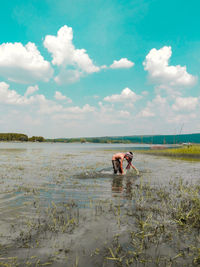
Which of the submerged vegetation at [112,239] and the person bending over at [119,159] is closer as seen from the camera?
the submerged vegetation at [112,239]

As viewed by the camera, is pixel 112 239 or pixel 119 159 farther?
pixel 119 159

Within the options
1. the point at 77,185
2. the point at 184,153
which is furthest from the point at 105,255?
the point at 184,153

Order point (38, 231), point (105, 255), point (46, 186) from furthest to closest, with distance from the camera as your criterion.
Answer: point (46, 186) < point (38, 231) < point (105, 255)

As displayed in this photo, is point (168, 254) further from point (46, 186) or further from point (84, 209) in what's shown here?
point (46, 186)

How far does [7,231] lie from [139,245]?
4372 millimetres

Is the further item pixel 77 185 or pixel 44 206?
pixel 77 185

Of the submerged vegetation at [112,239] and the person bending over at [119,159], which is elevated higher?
the person bending over at [119,159]

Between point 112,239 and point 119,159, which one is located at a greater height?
point 119,159

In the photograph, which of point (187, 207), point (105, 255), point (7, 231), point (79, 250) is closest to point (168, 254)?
point (105, 255)

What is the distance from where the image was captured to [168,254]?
4.60 meters

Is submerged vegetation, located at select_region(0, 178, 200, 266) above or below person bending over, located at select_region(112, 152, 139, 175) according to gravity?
below

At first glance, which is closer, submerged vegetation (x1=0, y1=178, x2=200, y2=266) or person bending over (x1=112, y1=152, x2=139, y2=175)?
submerged vegetation (x1=0, y1=178, x2=200, y2=266)

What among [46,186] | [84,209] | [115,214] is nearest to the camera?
[115,214]

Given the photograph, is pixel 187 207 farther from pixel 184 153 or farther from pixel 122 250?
pixel 184 153
